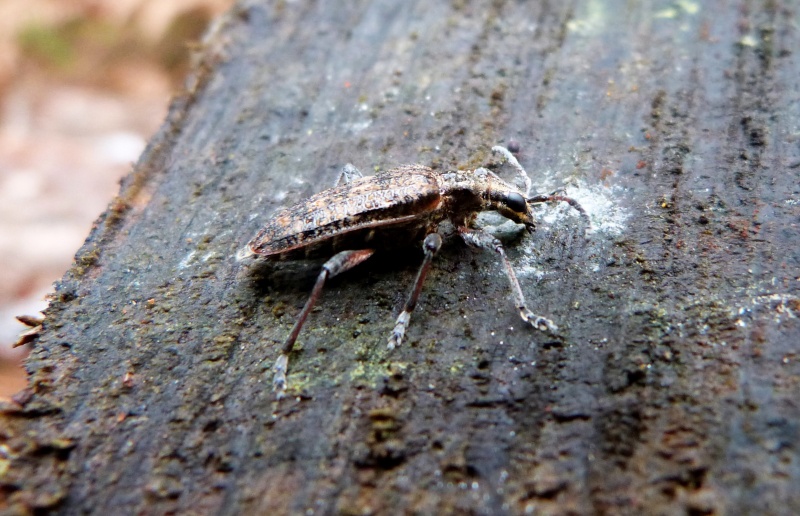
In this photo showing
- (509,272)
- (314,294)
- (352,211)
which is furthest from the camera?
(352,211)

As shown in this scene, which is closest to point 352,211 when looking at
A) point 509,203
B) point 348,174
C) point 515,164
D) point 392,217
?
point 392,217

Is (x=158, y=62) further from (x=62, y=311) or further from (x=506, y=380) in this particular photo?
(x=506, y=380)

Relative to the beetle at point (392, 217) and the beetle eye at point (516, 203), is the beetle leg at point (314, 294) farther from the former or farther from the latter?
the beetle eye at point (516, 203)

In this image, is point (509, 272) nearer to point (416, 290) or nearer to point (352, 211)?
point (416, 290)

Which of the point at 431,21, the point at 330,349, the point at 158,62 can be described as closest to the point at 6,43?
the point at 158,62

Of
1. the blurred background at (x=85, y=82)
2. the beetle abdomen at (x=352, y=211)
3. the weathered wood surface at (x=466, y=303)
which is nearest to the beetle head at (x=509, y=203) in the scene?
the weathered wood surface at (x=466, y=303)

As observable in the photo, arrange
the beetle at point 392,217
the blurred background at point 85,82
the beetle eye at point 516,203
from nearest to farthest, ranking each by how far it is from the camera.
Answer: the beetle at point 392,217 → the beetle eye at point 516,203 → the blurred background at point 85,82

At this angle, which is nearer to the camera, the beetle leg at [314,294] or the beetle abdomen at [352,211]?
the beetle leg at [314,294]
